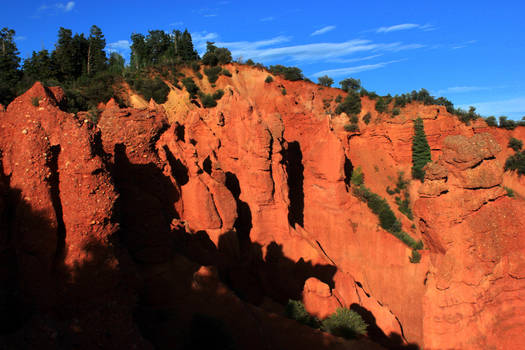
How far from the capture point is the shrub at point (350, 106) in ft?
138

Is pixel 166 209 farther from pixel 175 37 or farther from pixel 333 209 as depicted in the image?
pixel 175 37

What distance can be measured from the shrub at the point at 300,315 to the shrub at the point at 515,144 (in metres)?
36.9

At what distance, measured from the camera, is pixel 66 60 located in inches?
1566

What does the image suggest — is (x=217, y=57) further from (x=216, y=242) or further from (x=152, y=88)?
(x=216, y=242)

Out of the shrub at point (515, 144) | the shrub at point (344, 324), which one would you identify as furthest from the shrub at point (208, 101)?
the shrub at point (515, 144)

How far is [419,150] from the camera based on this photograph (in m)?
34.6

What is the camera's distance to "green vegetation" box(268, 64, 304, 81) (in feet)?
152

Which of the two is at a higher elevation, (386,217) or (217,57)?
(217,57)

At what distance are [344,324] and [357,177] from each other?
21428 millimetres

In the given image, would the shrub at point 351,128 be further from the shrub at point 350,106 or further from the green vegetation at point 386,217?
the green vegetation at point 386,217

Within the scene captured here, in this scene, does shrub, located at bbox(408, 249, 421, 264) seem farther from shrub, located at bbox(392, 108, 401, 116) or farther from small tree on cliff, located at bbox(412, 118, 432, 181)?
shrub, located at bbox(392, 108, 401, 116)

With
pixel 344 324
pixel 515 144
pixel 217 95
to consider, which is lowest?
pixel 344 324

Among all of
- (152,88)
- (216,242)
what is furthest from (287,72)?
(216,242)

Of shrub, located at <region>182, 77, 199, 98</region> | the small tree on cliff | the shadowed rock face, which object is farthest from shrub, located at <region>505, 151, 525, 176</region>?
shrub, located at <region>182, 77, 199, 98</region>
